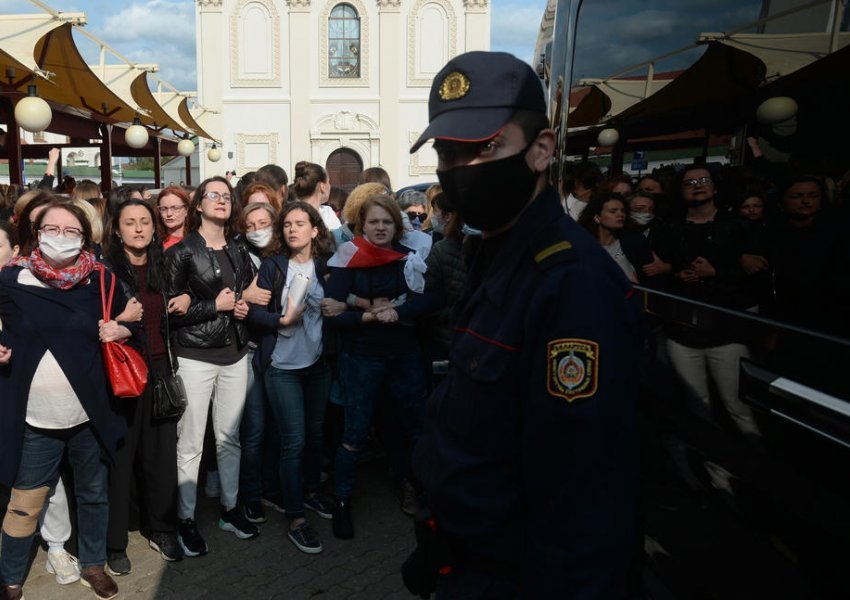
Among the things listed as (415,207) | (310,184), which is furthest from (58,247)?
(415,207)

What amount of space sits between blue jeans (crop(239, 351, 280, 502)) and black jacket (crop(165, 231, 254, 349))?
333mm

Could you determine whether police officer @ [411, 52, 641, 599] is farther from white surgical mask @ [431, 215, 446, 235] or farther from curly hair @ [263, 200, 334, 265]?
white surgical mask @ [431, 215, 446, 235]

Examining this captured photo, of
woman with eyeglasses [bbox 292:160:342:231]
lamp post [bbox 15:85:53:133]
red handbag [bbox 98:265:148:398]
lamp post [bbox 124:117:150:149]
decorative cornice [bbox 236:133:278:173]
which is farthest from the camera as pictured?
decorative cornice [bbox 236:133:278:173]

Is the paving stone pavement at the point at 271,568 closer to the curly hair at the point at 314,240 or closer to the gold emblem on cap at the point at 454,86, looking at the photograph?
the curly hair at the point at 314,240

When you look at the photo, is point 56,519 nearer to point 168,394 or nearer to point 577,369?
point 168,394

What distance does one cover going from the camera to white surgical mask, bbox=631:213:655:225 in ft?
6.77

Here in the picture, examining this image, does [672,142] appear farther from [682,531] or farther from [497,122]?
[682,531]

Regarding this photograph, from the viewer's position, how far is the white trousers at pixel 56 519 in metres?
3.45

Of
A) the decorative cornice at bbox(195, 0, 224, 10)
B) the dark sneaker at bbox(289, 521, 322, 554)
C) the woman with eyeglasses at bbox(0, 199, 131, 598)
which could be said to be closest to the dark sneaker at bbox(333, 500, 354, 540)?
the dark sneaker at bbox(289, 521, 322, 554)

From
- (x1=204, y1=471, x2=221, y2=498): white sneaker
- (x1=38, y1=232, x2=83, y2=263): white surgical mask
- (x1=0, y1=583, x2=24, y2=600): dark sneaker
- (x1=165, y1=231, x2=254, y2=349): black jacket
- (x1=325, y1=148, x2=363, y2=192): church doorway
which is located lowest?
(x1=0, y1=583, x2=24, y2=600): dark sneaker

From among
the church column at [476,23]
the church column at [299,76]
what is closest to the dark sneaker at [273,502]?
the church column at [299,76]

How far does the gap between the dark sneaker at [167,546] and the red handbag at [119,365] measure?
3.07ft

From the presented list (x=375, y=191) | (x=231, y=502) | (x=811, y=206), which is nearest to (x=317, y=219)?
(x=375, y=191)

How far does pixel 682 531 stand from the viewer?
1.71 m
